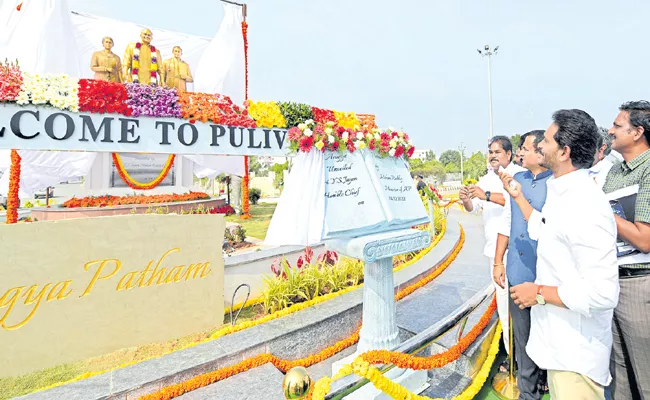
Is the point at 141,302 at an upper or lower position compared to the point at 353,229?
lower

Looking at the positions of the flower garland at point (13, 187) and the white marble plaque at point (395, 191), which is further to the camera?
the flower garland at point (13, 187)

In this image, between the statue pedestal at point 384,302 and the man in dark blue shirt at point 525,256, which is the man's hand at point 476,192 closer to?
the man in dark blue shirt at point 525,256

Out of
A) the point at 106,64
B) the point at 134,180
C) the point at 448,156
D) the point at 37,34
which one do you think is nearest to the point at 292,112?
the point at 106,64

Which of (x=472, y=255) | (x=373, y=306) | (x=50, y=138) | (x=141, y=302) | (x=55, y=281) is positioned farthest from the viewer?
(x=472, y=255)

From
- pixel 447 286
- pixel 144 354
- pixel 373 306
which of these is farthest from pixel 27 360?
pixel 447 286

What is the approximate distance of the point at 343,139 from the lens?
2.57 m

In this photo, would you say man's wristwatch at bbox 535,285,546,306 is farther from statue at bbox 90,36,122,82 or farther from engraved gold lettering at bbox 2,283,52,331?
statue at bbox 90,36,122,82

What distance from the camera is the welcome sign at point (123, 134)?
227 centimetres

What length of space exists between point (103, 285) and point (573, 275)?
12.1 feet

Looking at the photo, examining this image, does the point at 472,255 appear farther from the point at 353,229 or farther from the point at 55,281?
the point at 55,281

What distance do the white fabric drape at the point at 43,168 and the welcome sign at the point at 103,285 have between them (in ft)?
36.9

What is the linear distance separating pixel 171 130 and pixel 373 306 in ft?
7.40

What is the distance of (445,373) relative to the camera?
2.88 meters

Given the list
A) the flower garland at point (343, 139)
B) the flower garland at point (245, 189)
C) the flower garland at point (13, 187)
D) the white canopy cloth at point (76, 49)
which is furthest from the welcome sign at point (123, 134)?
Answer: the flower garland at point (245, 189)
